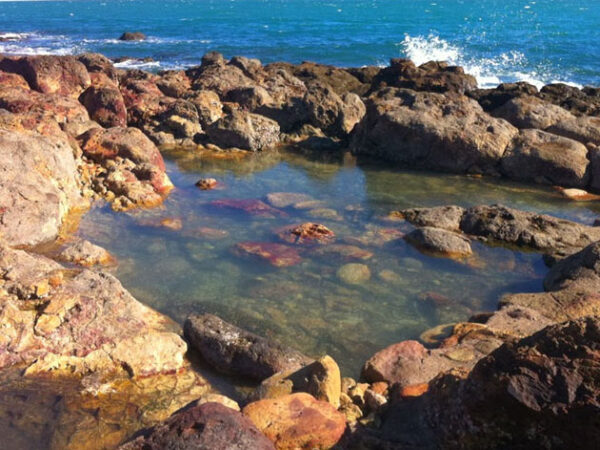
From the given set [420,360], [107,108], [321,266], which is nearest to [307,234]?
[321,266]

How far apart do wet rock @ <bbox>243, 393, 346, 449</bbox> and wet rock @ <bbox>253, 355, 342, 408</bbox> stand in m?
0.49

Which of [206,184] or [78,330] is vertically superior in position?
[78,330]

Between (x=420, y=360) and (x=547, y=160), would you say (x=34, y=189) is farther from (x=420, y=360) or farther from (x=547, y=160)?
(x=547, y=160)

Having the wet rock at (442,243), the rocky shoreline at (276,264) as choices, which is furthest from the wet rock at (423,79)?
the wet rock at (442,243)

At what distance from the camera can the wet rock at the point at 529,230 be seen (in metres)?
11.3

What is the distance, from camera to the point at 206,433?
3994 mm

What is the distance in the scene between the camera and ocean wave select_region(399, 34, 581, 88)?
3594 centimetres

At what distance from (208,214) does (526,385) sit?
9949mm

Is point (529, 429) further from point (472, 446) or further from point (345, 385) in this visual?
point (345, 385)

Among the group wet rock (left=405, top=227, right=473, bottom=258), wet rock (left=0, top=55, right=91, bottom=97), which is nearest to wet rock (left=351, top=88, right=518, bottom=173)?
wet rock (left=405, top=227, right=473, bottom=258)

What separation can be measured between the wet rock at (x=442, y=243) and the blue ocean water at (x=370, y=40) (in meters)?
27.2

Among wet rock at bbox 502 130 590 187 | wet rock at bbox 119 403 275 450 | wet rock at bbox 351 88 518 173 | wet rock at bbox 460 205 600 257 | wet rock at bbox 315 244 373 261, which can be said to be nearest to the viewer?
wet rock at bbox 119 403 275 450

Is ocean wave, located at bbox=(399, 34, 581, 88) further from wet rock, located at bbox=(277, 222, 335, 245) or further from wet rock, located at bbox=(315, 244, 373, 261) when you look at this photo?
wet rock, located at bbox=(315, 244, 373, 261)

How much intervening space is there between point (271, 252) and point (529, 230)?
5601mm
